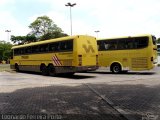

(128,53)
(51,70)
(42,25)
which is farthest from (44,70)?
(42,25)

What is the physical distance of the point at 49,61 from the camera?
22.9m

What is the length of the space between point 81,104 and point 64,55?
11.2 meters

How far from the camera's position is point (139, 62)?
73.9 feet

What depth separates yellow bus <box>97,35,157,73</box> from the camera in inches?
870

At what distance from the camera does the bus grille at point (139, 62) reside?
72.7 feet

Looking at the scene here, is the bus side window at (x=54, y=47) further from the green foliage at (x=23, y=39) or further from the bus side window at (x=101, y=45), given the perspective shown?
the green foliage at (x=23, y=39)

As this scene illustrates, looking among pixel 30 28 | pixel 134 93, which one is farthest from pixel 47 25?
pixel 134 93

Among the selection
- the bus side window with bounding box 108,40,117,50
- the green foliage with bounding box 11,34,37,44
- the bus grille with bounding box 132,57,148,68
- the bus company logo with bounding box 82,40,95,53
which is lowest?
the bus grille with bounding box 132,57,148,68

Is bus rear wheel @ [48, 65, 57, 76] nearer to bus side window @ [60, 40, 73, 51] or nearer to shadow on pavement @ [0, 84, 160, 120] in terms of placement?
bus side window @ [60, 40, 73, 51]

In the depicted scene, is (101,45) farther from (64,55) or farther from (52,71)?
(64,55)

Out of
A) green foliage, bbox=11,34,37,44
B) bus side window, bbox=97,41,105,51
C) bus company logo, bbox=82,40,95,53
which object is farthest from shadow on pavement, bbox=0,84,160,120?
green foliage, bbox=11,34,37,44

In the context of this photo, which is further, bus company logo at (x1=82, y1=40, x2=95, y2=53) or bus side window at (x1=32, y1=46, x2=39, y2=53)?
bus side window at (x1=32, y1=46, x2=39, y2=53)

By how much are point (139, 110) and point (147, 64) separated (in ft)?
44.9

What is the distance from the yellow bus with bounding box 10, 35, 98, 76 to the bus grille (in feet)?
11.0
